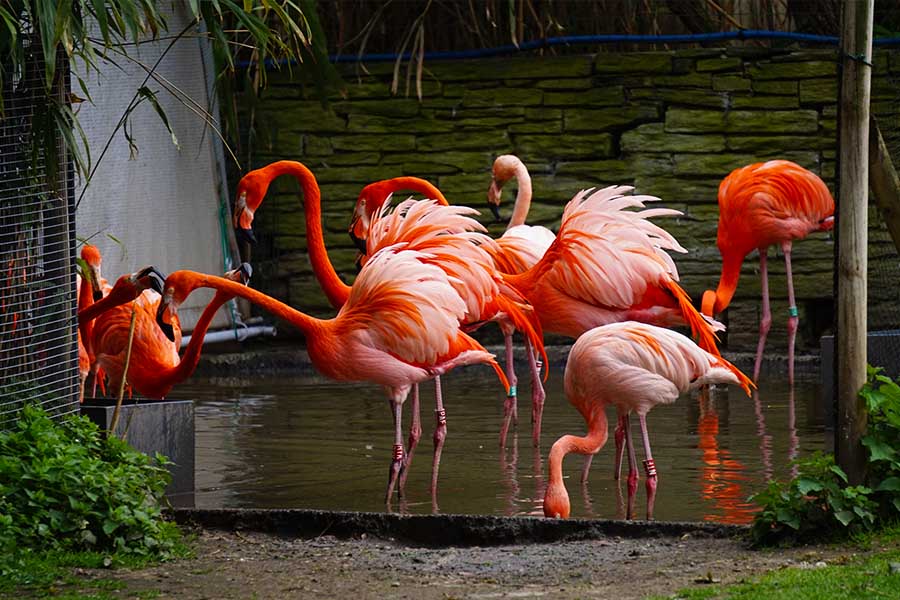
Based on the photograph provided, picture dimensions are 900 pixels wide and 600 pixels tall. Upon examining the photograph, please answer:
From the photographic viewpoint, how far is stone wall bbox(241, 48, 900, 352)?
32.0 feet

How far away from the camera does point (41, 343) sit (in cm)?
471

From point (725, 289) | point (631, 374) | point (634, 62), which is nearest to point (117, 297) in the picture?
point (631, 374)

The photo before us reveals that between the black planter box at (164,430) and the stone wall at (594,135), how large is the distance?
4921mm

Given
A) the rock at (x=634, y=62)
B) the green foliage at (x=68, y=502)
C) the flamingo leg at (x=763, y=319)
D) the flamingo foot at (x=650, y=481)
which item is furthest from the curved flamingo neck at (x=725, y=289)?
the green foliage at (x=68, y=502)

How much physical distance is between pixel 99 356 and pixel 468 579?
3302 mm

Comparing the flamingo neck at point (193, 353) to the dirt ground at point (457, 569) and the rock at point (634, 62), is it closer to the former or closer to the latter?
the dirt ground at point (457, 569)

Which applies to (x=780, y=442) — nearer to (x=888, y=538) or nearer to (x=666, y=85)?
(x=888, y=538)

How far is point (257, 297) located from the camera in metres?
5.31

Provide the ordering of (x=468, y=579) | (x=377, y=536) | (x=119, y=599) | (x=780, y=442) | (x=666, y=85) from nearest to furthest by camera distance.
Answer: (x=119, y=599), (x=468, y=579), (x=377, y=536), (x=780, y=442), (x=666, y=85)

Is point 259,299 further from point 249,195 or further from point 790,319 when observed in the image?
point 790,319

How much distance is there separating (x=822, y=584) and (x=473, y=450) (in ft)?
10.4

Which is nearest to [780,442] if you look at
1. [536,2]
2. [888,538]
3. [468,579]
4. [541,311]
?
[541,311]

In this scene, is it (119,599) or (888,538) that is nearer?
(119,599)

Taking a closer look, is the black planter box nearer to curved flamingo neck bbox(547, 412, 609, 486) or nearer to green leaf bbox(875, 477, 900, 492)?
curved flamingo neck bbox(547, 412, 609, 486)
